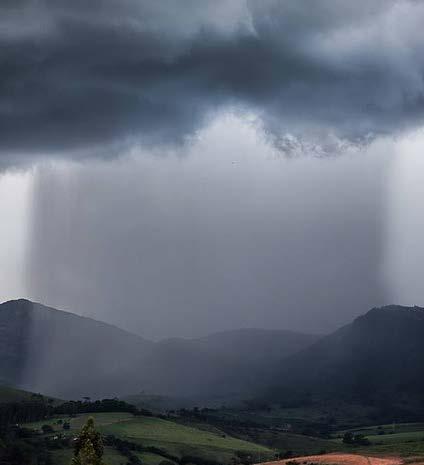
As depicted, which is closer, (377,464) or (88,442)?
(88,442)

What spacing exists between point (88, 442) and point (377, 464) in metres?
109

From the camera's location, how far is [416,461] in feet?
636

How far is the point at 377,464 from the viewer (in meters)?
199

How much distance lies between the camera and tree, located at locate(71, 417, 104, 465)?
115062 millimetres

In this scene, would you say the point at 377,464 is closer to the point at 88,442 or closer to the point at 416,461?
the point at 416,461

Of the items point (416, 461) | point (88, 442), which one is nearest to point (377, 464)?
point (416, 461)

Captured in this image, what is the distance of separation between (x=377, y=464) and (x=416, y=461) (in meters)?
10.8

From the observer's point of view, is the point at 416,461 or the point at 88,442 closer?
the point at 88,442

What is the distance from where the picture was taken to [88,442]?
381ft

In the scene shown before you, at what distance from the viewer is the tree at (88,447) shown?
115062 millimetres

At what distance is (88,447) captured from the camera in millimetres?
115750
